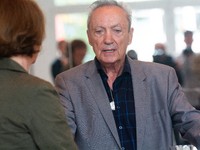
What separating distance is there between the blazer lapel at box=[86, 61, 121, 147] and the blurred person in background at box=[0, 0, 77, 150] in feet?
2.60

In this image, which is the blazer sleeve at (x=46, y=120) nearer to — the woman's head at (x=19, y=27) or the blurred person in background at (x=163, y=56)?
the woman's head at (x=19, y=27)

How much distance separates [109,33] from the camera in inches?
88.0

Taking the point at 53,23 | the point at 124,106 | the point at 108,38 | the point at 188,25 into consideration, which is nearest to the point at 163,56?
the point at 188,25

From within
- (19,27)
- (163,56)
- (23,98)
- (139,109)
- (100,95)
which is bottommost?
(163,56)

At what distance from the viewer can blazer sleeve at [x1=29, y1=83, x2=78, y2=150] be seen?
3.73 feet

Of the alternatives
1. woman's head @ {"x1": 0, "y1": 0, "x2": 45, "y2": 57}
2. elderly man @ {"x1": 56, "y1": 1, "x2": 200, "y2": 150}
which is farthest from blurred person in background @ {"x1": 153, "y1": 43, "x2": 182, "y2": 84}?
woman's head @ {"x1": 0, "y1": 0, "x2": 45, "y2": 57}

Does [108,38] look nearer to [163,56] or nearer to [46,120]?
[46,120]

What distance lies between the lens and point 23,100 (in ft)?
3.72

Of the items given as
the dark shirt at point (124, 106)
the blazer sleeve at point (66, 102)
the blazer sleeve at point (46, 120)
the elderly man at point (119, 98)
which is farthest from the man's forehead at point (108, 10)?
the blazer sleeve at point (46, 120)

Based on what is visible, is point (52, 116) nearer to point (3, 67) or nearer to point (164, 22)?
point (3, 67)

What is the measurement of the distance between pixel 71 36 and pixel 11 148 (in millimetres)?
4561

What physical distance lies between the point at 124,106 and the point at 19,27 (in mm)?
1114

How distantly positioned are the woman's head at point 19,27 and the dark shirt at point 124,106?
0.97m

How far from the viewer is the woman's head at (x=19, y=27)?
46.1 inches
